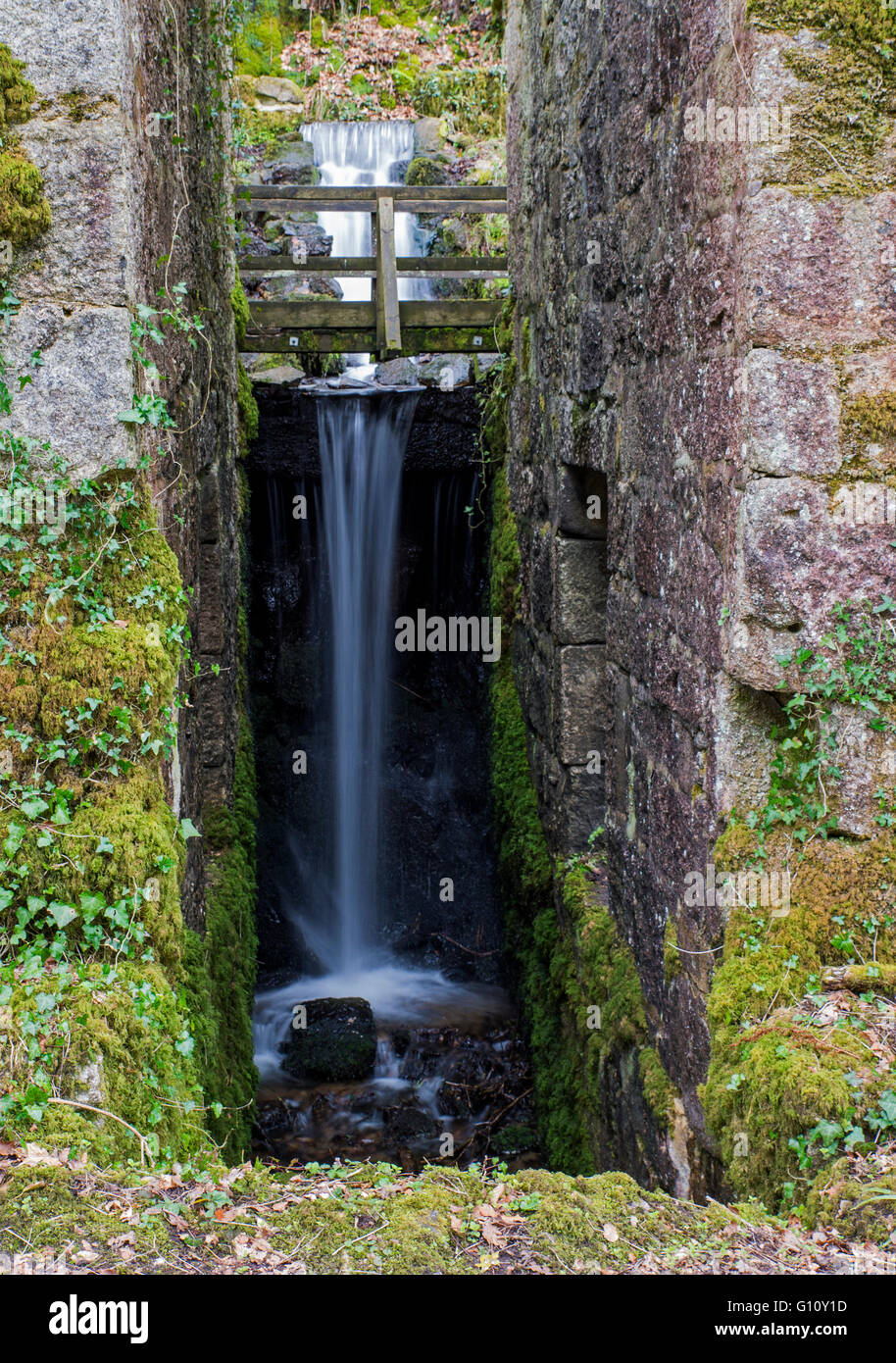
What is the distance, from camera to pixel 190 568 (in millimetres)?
3646

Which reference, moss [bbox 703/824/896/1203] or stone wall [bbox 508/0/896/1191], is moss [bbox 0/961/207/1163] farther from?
stone wall [bbox 508/0/896/1191]

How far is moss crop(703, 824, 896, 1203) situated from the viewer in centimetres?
223

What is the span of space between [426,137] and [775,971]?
10.3 meters

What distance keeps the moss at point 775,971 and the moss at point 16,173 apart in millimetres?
2202

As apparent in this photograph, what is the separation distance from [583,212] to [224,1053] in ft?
11.8

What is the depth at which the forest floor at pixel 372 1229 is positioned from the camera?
164 cm

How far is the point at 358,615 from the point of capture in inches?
268

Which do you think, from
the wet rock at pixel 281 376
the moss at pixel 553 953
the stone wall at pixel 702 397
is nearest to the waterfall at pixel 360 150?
the wet rock at pixel 281 376

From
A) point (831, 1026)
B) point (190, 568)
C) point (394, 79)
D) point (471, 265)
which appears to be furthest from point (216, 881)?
point (394, 79)

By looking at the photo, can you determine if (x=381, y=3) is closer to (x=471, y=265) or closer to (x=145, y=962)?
(x=471, y=265)

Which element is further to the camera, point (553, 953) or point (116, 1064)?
point (553, 953)

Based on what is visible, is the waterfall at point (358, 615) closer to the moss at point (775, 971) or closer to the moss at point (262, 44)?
the moss at point (775, 971)

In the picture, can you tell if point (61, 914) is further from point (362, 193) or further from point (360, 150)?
point (360, 150)
